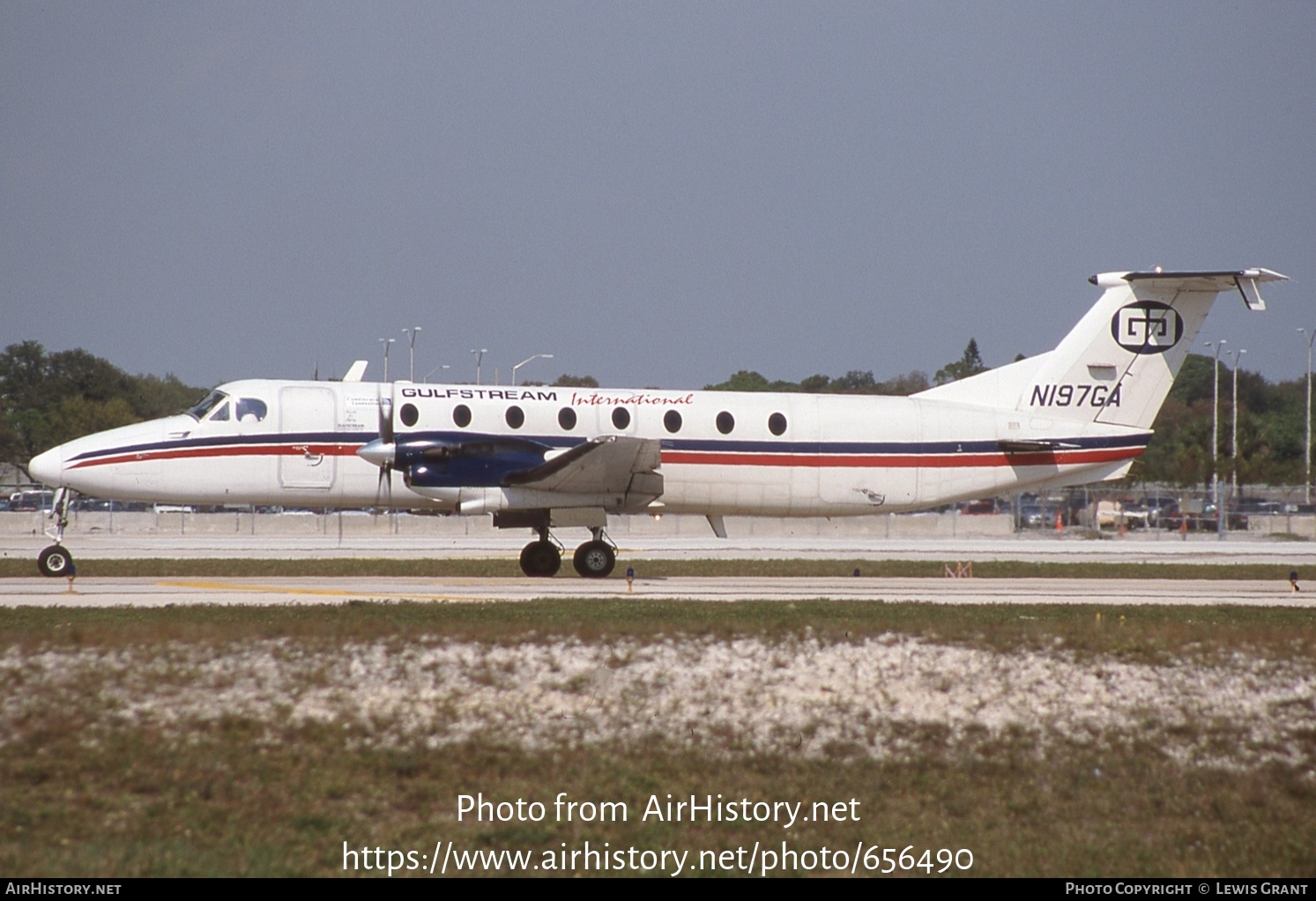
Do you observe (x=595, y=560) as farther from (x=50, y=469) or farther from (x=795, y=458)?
→ (x=50, y=469)

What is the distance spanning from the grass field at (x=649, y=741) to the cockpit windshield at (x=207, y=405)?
9.63 metres

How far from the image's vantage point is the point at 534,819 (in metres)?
10.3

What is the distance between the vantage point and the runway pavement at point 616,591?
1980 centimetres

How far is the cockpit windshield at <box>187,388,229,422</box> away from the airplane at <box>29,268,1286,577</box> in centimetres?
4

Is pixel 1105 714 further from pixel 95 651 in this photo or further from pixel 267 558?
pixel 267 558

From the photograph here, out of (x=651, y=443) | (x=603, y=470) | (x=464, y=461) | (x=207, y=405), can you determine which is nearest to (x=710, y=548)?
(x=603, y=470)

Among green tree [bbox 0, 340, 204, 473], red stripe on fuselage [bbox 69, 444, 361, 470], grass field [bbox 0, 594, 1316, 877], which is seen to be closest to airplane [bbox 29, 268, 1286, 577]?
red stripe on fuselage [bbox 69, 444, 361, 470]

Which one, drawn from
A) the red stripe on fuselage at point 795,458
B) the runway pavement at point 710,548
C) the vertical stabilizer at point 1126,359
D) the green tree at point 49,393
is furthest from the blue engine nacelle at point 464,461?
the green tree at point 49,393

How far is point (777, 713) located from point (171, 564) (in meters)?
20.9

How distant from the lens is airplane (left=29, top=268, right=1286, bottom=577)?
24172 mm

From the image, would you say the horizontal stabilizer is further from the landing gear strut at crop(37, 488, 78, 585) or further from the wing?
the landing gear strut at crop(37, 488, 78, 585)

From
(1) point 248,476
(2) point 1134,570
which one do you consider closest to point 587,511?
(1) point 248,476

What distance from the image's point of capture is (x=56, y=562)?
2306cm

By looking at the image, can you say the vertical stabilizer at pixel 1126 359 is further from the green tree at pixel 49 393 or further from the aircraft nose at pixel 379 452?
the green tree at pixel 49 393
